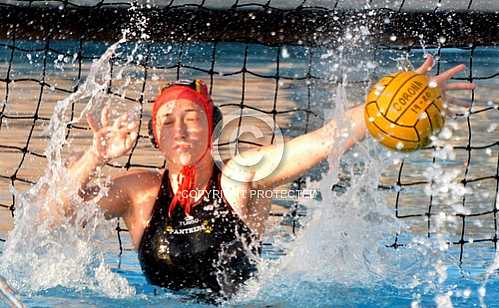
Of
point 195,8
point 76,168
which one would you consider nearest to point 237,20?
point 195,8

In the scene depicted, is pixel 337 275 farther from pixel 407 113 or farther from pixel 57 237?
pixel 57 237

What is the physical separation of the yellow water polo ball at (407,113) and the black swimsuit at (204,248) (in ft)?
2.29

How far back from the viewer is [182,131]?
177 inches

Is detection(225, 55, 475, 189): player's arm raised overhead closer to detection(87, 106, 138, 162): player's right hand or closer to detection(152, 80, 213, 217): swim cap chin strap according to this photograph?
detection(152, 80, 213, 217): swim cap chin strap

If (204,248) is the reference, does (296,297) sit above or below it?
below

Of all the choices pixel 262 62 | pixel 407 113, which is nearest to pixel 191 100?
pixel 407 113

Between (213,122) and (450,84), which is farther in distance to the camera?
(213,122)

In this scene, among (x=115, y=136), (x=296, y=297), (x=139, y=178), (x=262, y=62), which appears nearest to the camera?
(x=115, y=136)

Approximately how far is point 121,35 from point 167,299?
4.00 feet

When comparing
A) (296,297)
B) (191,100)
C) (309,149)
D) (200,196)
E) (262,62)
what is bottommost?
(296,297)

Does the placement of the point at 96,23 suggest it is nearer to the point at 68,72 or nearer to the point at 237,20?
the point at 237,20

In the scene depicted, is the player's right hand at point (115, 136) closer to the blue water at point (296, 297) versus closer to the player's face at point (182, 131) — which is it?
the player's face at point (182, 131)

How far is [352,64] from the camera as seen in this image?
12.3 meters

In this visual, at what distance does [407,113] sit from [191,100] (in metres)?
0.89
